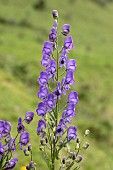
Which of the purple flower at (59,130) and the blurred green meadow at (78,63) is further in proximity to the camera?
the blurred green meadow at (78,63)

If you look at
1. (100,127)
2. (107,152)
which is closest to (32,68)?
(100,127)

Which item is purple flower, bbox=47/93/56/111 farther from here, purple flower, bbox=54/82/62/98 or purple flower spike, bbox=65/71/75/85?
purple flower spike, bbox=65/71/75/85

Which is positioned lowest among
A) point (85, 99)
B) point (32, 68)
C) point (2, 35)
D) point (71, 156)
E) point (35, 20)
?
point (71, 156)

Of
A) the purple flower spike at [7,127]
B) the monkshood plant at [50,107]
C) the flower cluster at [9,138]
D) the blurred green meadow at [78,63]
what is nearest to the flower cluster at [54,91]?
the monkshood plant at [50,107]

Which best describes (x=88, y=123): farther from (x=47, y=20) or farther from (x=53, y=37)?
(x=47, y=20)

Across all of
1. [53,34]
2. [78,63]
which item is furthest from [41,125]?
[78,63]

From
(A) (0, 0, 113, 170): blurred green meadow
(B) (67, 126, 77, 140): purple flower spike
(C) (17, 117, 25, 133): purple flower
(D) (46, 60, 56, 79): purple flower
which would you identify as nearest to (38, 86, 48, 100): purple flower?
(D) (46, 60, 56, 79): purple flower

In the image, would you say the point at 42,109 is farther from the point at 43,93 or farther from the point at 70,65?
the point at 70,65

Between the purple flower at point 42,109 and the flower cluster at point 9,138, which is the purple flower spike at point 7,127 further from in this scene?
the purple flower at point 42,109

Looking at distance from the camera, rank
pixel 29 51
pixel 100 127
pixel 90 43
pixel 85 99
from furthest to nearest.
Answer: pixel 90 43 → pixel 29 51 → pixel 85 99 → pixel 100 127
